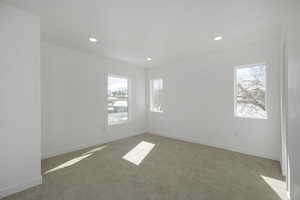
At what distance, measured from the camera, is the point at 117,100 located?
4.55 meters

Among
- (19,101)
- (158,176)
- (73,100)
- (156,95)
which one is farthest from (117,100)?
(158,176)

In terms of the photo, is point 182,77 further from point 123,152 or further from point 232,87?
point 123,152

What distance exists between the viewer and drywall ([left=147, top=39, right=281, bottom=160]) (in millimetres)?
2844

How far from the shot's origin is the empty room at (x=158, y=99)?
1797mm

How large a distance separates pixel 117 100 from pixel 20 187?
3.04m

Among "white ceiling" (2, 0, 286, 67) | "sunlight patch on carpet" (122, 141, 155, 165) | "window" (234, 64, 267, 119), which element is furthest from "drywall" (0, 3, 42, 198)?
"window" (234, 64, 267, 119)

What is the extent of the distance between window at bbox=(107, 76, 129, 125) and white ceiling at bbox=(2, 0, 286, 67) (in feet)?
4.48

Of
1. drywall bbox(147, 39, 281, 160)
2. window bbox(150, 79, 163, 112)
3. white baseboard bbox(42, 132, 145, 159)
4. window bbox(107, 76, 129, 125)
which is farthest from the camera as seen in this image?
window bbox(150, 79, 163, 112)

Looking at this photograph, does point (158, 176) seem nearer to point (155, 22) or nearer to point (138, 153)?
point (138, 153)

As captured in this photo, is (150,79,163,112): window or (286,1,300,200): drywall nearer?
(286,1,300,200): drywall

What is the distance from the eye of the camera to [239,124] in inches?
128

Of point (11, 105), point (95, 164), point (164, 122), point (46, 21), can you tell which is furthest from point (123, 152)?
point (46, 21)

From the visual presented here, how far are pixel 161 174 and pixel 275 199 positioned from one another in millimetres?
1558

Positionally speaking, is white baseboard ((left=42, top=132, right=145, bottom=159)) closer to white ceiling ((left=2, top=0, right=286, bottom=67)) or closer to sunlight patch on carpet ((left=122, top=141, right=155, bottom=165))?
sunlight patch on carpet ((left=122, top=141, right=155, bottom=165))
